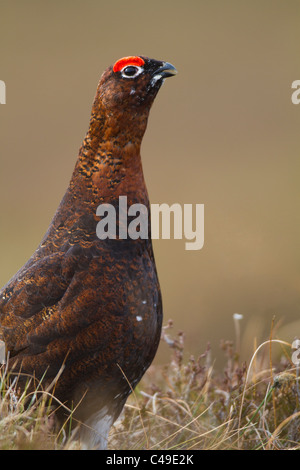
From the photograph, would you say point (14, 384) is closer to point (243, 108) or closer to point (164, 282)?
point (164, 282)

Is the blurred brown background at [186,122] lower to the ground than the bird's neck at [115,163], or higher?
higher

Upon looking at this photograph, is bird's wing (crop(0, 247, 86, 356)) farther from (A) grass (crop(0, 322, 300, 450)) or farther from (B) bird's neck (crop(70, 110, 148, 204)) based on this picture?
(B) bird's neck (crop(70, 110, 148, 204))

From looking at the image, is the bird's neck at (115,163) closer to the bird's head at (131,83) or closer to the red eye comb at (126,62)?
the bird's head at (131,83)

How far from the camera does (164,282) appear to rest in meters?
11.0

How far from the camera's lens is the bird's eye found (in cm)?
381

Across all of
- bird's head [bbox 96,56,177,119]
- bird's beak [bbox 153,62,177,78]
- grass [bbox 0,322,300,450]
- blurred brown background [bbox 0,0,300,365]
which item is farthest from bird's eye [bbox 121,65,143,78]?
blurred brown background [bbox 0,0,300,365]

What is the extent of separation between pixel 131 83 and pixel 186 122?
10.2 meters

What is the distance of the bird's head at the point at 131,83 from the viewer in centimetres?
379

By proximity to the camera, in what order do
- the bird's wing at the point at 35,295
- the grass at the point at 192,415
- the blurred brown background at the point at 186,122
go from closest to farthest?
the grass at the point at 192,415 → the bird's wing at the point at 35,295 → the blurred brown background at the point at 186,122

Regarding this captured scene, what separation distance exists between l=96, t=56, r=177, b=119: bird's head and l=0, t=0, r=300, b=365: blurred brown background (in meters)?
5.95

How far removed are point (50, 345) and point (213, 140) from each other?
10726 millimetres

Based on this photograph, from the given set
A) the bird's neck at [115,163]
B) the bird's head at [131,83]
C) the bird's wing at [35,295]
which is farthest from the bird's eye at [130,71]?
the bird's wing at [35,295]

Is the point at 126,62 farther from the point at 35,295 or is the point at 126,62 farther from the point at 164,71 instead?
the point at 35,295
